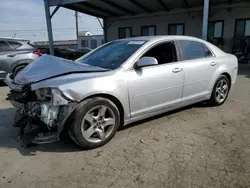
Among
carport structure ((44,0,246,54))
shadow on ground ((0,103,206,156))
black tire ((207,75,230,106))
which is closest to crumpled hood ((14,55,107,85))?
shadow on ground ((0,103,206,156))

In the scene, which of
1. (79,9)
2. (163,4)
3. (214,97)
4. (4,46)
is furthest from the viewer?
(79,9)

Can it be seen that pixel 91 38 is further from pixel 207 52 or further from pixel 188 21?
pixel 207 52

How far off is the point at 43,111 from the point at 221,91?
368cm

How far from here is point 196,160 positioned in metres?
2.45

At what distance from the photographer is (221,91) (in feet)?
14.5

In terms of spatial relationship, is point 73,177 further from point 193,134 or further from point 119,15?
point 119,15

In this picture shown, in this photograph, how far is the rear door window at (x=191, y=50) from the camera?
144 inches

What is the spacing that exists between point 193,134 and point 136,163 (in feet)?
3.93

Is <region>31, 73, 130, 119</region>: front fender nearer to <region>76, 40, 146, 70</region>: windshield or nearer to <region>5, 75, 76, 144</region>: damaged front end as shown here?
<region>5, 75, 76, 144</region>: damaged front end

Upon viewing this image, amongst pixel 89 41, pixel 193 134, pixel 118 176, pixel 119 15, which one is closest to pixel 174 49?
pixel 193 134

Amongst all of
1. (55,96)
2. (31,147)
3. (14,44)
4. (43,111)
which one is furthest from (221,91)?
(14,44)

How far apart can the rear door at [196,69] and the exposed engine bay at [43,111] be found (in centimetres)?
215

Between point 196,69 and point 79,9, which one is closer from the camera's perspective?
point 196,69

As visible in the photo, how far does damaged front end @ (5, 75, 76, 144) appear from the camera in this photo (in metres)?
2.47
